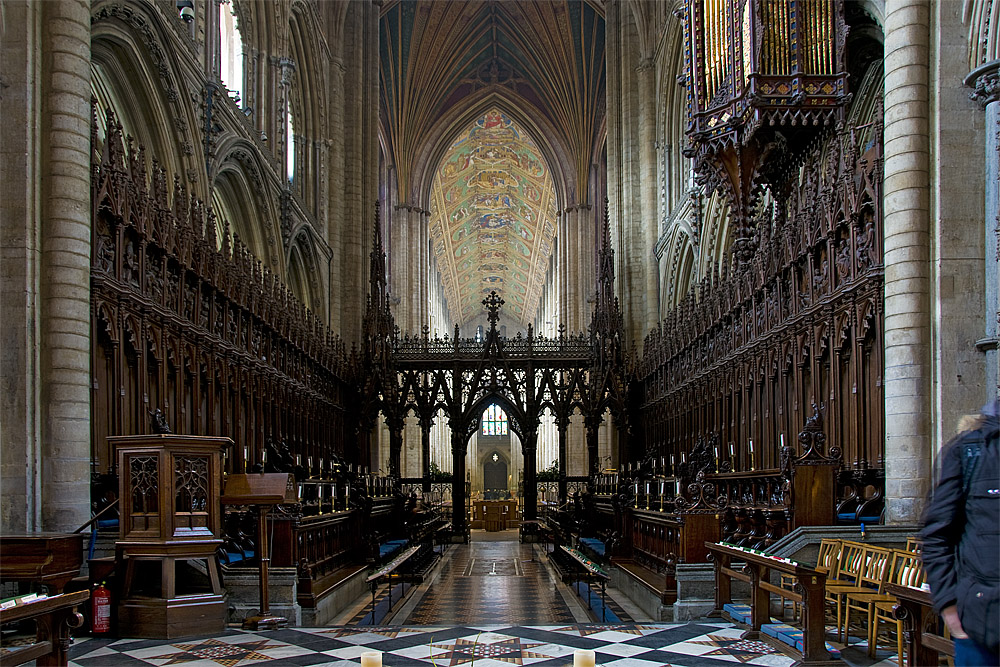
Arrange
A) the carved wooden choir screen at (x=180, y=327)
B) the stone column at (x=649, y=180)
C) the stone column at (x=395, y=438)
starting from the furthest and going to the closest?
the stone column at (x=649, y=180) → the stone column at (x=395, y=438) → the carved wooden choir screen at (x=180, y=327)

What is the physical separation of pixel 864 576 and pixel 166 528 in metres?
5.69

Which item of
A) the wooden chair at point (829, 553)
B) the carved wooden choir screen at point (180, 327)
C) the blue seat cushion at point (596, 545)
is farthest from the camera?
the blue seat cushion at point (596, 545)

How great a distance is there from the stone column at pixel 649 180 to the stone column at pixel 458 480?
6.37m

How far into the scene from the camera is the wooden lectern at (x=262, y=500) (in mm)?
8953

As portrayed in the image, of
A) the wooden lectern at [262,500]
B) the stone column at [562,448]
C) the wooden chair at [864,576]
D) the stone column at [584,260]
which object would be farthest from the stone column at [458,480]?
the wooden chair at [864,576]

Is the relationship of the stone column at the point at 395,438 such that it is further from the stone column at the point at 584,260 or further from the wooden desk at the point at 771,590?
the stone column at the point at 584,260

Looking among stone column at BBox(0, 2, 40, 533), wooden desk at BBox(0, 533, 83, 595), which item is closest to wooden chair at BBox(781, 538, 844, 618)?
wooden desk at BBox(0, 533, 83, 595)

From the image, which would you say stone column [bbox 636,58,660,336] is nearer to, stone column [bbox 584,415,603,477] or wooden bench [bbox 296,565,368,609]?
stone column [bbox 584,415,603,477]

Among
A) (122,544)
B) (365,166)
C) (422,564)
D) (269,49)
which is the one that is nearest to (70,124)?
(122,544)

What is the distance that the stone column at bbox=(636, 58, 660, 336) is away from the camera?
27.4m

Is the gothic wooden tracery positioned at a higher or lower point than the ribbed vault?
lower

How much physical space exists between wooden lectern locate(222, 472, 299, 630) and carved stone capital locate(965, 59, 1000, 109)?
777cm

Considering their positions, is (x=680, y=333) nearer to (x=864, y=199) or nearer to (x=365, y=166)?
(x=864, y=199)

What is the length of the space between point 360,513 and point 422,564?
2375 millimetres
